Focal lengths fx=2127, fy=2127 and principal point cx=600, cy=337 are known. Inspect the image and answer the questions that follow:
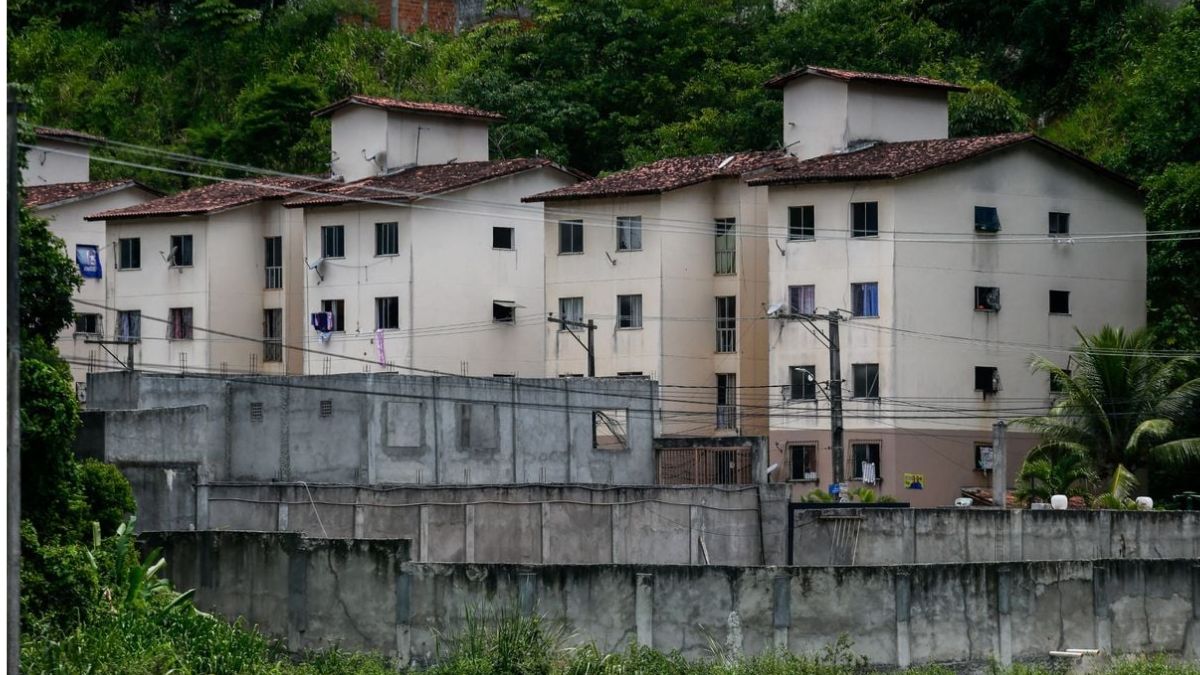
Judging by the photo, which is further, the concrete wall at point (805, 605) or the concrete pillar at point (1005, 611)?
the concrete pillar at point (1005, 611)

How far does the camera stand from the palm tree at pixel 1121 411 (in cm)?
4853

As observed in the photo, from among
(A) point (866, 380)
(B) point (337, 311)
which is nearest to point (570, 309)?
(B) point (337, 311)

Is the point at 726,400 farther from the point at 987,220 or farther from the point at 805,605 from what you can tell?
the point at 805,605

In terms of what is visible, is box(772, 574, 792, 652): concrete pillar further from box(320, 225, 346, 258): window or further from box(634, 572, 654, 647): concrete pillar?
box(320, 225, 346, 258): window

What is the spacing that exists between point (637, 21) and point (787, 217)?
694 inches

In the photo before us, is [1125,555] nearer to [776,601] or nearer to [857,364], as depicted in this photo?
[776,601]

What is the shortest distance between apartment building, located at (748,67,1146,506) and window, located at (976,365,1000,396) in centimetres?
4

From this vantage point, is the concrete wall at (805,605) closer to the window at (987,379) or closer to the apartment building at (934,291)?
the apartment building at (934,291)

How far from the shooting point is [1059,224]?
55.3m

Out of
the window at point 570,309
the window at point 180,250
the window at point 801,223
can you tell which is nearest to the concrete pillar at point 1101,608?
the window at point 801,223

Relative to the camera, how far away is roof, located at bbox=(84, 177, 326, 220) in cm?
6450

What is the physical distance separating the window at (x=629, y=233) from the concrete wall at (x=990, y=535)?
2081cm

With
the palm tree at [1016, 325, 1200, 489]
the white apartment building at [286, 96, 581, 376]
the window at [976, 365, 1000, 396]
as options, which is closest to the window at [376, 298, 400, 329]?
the white apartment building at [286, 96, 581, 376]

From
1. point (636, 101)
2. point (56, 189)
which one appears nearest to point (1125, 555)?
point (636, 101)
